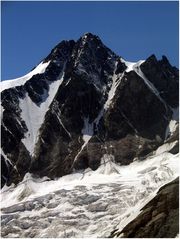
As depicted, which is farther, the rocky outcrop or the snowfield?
the snowfield

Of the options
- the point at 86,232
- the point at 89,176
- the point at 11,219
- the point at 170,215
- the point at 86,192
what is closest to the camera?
the point at 170,215

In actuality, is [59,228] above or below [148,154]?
below

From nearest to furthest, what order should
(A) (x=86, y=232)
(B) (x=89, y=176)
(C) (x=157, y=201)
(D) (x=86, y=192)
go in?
(C) (x=157, y=201) < (A) (x=86, y=232) < (D) (x=86, y=192) < (B) (x=89, y=176)

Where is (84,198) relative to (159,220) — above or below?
below

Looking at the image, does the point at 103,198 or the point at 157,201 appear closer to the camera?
the point at 157,201

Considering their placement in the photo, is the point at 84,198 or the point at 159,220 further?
the point at 84,198

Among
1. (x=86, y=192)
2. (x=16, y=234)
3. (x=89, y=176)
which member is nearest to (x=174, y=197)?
(x=16, y=234)

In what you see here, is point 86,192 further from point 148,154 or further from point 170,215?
point 170,215
